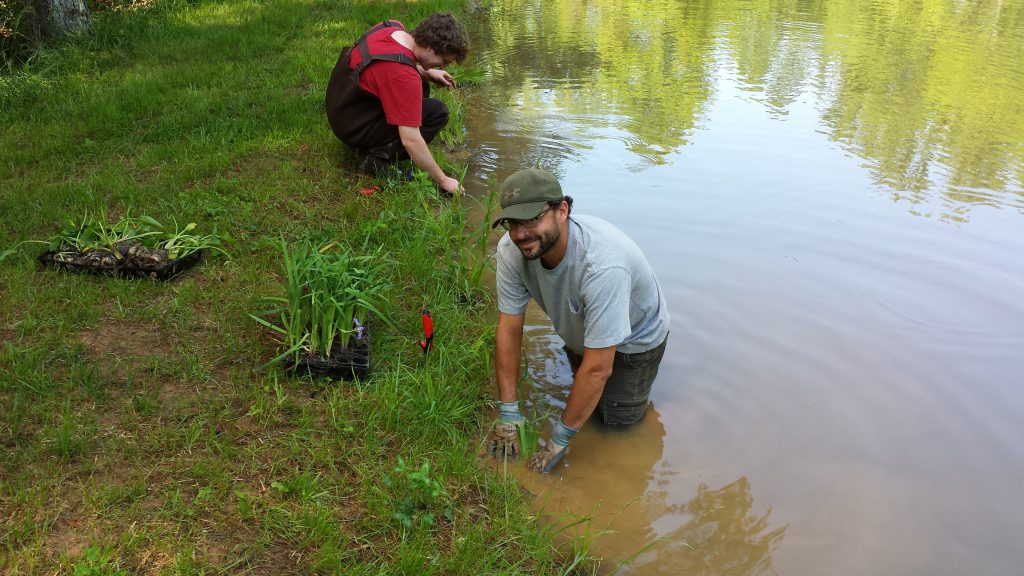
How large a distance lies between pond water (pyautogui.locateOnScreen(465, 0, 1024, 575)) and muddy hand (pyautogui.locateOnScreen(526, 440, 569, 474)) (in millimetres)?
69

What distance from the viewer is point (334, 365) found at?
3.37m

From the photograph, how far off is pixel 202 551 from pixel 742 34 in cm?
1172

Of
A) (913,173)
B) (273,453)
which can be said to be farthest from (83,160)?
(913,173)

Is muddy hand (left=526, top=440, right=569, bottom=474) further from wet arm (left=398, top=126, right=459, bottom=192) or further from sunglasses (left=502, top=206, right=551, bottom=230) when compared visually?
wet arm (left=398, top=126, right=459, bottom=192)

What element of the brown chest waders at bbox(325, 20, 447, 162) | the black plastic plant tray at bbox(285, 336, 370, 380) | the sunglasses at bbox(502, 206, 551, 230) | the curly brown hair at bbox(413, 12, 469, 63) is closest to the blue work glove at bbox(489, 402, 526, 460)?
the black plastic plant tray at bbox(285, 336, 370, 380)

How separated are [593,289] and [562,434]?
70cm

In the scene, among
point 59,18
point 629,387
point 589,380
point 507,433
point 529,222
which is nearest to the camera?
point 529,222

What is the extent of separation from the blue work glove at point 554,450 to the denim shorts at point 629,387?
0.40m

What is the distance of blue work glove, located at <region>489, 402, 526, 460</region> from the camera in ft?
10.7

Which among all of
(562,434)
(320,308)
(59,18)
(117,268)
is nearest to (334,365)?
(320,308)

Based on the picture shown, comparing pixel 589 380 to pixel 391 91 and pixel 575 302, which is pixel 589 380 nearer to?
pixel 575 302

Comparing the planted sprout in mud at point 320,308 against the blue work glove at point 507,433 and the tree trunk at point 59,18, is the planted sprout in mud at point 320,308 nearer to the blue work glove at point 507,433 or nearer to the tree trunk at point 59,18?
the blue work glove at point 507,433

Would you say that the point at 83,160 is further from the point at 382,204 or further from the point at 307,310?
the point at 307,310

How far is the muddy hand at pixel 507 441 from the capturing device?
10.7 feet
